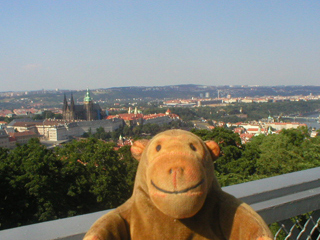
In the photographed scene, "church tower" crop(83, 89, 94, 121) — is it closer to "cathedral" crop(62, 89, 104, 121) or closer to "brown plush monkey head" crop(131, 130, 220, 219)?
"cathedral" crop(62, 89, 104, 121)

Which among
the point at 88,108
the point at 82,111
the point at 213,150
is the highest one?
the point at 213,150

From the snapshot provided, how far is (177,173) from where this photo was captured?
1103 millimetres

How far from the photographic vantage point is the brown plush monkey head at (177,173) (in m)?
1.09

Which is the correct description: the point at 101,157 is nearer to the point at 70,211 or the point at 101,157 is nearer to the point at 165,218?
the point at 70,211

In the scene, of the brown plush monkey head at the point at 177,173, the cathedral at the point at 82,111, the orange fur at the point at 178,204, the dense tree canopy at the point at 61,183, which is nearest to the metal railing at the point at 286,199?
the orange fur at the point at 178,204

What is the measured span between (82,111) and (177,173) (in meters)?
81.1

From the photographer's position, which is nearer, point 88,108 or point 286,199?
point 286,199

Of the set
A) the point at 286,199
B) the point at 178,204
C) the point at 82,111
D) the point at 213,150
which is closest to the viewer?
the point at 178,204

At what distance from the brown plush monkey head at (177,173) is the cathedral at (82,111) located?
78634 mm

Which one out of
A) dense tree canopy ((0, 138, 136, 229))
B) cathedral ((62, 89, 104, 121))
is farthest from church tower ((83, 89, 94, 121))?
dense tree canopy ((0, 138, 136, 229))

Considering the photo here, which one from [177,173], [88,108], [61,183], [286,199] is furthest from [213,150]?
[88,108]

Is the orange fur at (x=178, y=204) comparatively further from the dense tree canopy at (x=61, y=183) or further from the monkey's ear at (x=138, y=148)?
the dense tree canopy at (x=61, y=183)

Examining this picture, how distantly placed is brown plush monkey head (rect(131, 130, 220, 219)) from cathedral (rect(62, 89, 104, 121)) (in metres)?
78.6

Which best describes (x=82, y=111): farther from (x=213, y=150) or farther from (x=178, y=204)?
(x=178, y=204)
